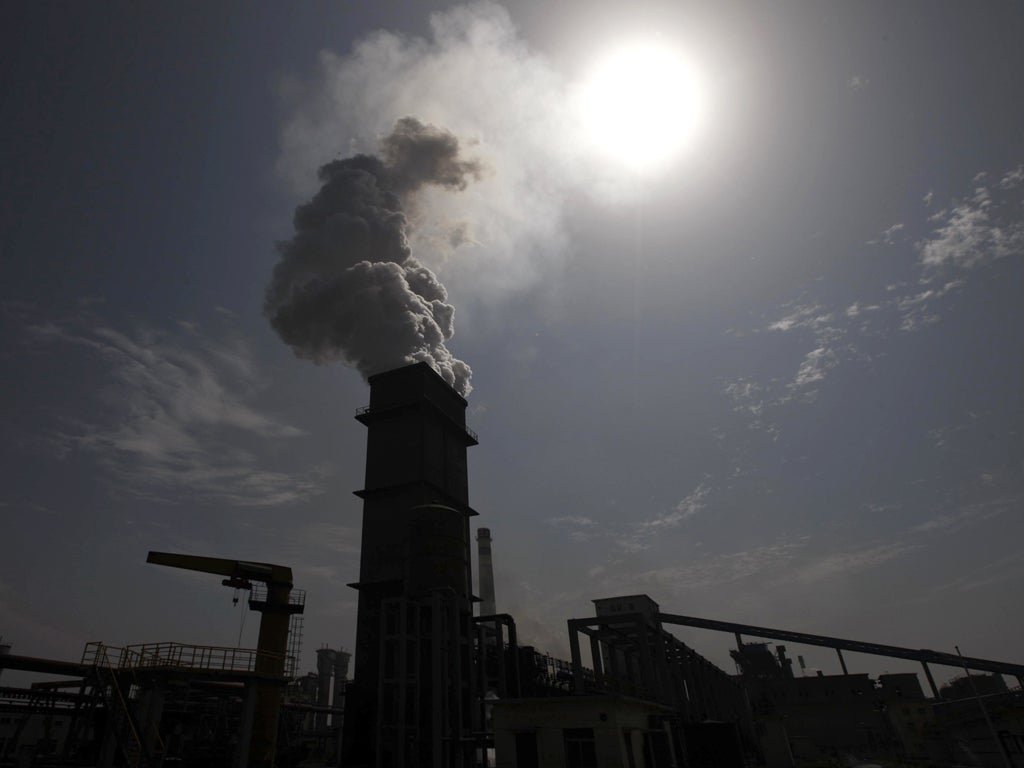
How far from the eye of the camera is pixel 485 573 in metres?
57.8

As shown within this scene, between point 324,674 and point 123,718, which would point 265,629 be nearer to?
point 123,718

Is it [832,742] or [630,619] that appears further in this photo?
[832,742]

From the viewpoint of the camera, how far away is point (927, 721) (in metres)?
50.6

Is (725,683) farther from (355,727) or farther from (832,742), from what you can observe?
(355,727)

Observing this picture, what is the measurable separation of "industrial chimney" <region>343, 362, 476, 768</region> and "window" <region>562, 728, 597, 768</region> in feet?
23.0

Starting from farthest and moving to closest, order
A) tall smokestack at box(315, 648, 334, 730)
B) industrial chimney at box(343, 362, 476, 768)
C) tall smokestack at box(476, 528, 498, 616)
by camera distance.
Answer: tall smokestack at box(315, 648, 334, 730)
tall smokestack at box(476, 528, 498, 616)
industrial chimney at box(343, 362, 476, 768)

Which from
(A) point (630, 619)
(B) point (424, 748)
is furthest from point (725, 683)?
(B) point (424, 748)

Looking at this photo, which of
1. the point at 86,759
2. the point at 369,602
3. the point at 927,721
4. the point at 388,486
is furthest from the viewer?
the point at 927,721

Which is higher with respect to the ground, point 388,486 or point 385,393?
point 385,393

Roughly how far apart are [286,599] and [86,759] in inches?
549

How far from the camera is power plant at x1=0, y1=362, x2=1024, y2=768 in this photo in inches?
767

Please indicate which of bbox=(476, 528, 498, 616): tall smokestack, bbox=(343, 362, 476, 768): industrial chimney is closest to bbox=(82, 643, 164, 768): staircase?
bbox=(343, 362, 476, 768): industrial chimney

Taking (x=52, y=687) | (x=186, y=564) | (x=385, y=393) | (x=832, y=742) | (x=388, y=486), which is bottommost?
(x=832, y=742)

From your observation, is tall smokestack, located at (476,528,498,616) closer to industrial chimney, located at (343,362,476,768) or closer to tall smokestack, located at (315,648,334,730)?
industrial chimney, located at (343,362,476,768)
